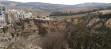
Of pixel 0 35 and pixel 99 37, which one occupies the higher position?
pixel 0 35

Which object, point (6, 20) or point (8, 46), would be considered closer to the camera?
point (8, 46)

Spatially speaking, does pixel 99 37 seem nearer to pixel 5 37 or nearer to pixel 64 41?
pixel 64 41

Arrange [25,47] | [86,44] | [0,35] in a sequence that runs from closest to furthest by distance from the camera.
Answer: [0,35] < [25,47] < [86,44]

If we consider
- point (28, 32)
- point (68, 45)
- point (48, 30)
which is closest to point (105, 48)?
point (68, 45)

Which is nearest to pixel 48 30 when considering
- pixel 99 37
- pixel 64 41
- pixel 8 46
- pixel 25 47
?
pixel 64 41

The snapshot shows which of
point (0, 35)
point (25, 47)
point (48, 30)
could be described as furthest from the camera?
point (48, 30)

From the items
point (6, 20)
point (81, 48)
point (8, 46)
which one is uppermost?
point (6, 20)

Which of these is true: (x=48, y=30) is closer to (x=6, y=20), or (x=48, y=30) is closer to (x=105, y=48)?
(x=6, y=20)

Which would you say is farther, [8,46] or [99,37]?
[99,37]

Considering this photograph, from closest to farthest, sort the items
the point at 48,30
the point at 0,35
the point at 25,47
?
the point at 0,35 < the point at 25,47 < the point at 48,30
